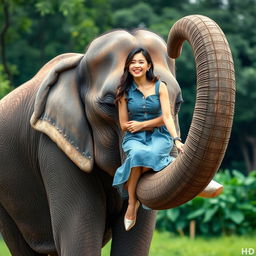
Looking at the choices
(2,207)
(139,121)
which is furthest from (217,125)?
(2,207)

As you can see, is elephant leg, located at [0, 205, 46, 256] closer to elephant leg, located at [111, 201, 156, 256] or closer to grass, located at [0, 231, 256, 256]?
elephant leg, located at [111, 201, 156, 256]

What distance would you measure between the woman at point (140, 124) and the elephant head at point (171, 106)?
90mm

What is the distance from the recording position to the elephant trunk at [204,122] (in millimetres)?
4266

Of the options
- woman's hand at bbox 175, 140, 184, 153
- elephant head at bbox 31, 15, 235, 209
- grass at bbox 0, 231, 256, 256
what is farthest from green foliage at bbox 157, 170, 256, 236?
woman's hand at bbox 175, 140, 184, 153

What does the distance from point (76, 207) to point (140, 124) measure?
1.00 metres

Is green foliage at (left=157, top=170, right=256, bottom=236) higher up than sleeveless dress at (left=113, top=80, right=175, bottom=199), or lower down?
lower down

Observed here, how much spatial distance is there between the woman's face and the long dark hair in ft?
0.06

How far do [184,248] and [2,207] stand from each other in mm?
4967

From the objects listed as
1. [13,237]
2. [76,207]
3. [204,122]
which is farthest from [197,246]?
[204,122]

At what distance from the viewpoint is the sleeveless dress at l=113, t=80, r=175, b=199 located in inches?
186

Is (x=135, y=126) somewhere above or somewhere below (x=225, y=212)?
above

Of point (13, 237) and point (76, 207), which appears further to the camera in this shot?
point (13, 237)

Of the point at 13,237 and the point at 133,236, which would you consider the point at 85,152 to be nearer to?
the point at 133,236

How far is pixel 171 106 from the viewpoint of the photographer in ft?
16.9
